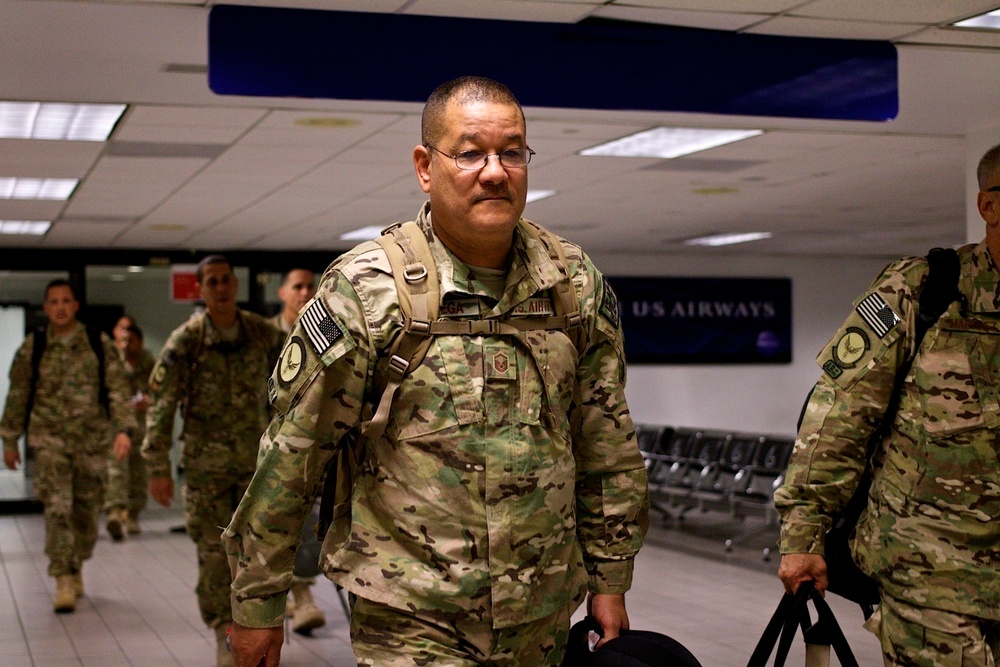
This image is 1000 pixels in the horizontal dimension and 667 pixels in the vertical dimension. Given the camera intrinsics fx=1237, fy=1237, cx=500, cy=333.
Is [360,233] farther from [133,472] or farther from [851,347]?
[851,347]

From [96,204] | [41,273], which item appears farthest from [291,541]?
[41,273]

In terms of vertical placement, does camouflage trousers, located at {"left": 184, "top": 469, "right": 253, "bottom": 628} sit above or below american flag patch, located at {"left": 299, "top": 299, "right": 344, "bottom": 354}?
below

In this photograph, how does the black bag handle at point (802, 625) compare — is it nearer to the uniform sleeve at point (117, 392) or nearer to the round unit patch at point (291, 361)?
the round unit patch at point (291, 361)

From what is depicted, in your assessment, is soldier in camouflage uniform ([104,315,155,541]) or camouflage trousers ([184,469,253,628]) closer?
camouflage trousers ([184,469,253,628])

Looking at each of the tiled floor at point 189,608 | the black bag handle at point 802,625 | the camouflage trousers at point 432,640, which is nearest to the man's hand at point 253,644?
the camouflage trousers at point 432,640

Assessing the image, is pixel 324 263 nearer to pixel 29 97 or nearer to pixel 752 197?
pixel 752 197

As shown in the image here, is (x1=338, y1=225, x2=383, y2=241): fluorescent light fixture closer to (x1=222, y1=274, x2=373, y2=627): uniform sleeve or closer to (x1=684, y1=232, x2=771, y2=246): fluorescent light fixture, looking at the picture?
(x1=684, y1=232, x2=771, y2=246): fluorescent light fixture

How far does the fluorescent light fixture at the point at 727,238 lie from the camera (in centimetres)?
1480

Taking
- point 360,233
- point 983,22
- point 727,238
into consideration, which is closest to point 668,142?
point 983,22

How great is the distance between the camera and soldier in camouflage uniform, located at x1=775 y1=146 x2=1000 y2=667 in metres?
3.15

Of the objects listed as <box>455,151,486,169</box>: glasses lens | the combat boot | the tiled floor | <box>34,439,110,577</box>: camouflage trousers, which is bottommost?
the combat boot

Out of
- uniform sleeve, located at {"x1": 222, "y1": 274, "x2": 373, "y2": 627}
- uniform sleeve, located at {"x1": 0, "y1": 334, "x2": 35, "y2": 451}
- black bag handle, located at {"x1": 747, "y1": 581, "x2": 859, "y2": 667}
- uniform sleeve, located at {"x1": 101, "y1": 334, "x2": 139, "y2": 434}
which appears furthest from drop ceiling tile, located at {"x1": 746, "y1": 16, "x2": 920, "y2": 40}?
uniform sleeve, located at {"x1": 0, "y1": 334, "x2": 35, "y2": 451}

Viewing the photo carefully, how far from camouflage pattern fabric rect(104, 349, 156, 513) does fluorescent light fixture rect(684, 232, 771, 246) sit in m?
6.76

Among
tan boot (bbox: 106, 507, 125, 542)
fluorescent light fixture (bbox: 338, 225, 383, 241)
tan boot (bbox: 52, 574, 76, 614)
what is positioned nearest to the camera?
tan boot (bbox: 52, 574, 76, 614)
